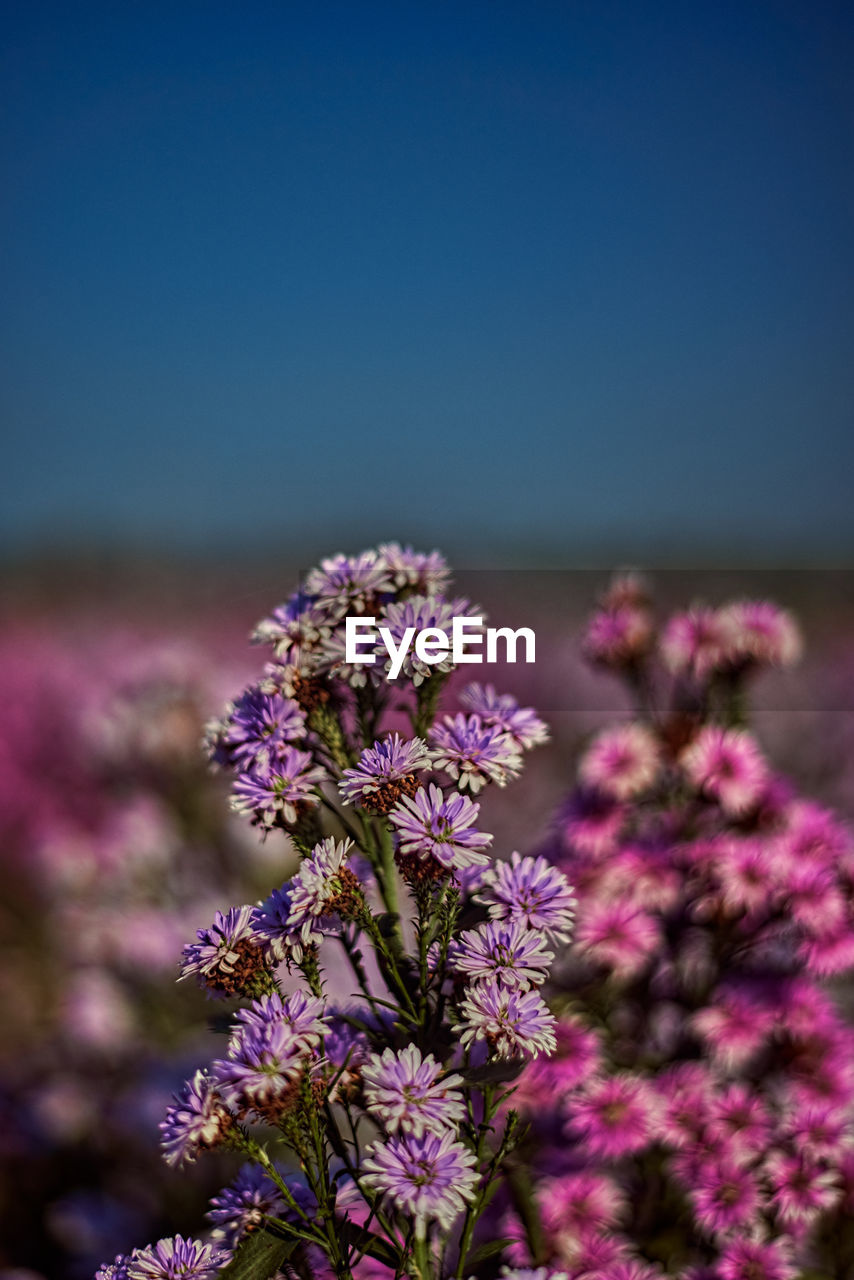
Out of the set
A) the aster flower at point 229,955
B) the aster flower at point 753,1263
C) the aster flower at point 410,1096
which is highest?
the aster flower at point 229,955

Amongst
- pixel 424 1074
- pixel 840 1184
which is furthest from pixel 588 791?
pixel 424 1074

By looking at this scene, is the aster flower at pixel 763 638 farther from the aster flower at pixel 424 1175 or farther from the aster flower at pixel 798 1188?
the aster flower at pixel 424 1175

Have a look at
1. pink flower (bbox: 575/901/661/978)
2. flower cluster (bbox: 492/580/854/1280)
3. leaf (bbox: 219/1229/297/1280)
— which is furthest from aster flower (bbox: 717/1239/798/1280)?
leaf (bbox: 219/1229/297/1280)

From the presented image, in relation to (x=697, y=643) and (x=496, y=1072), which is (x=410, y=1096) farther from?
(x=697, y=643)

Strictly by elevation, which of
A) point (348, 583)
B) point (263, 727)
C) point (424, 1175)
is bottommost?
point (424, 1175)

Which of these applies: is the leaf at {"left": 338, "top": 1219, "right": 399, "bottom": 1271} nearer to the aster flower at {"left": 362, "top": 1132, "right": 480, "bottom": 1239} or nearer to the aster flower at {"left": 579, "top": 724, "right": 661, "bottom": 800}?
the aster flower at {"left": 362, "top": 1132, "right": 480, "bottom": 1239}

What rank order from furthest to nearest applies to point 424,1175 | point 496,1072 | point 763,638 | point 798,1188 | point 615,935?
point 763,638 → point 615,935 → point 798,1188 → point 496,1072 → point 424,1175

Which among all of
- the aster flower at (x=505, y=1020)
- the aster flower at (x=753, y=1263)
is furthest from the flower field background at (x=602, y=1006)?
the aster flower at (x=505, y=1020)

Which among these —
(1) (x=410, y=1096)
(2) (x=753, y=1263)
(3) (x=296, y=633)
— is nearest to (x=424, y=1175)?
(1) (x=410, y=1096)
